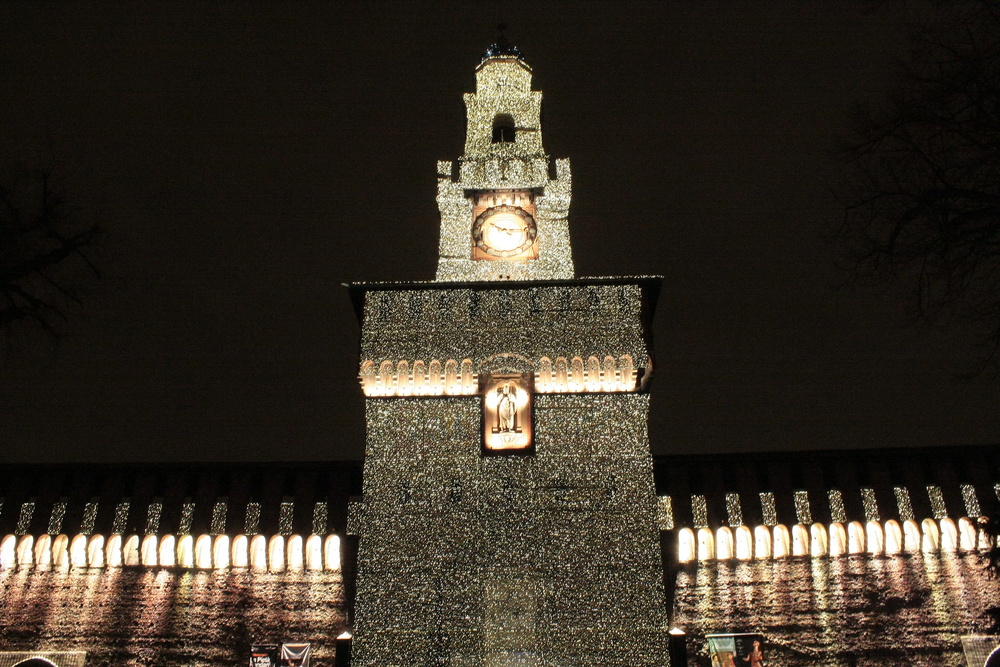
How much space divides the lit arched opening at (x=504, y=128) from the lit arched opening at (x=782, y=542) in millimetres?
11010

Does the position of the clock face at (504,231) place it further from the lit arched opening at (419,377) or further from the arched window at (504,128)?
the lit arched opening at (419,377)

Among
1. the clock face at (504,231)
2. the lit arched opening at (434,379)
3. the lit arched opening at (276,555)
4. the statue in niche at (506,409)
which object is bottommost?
the lit arched opening at (276,555)

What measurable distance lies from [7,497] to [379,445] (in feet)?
26.3

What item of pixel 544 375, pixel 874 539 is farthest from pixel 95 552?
pixel 874 539

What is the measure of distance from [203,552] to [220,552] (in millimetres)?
347

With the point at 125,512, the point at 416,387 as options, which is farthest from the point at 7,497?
the point at 416,387

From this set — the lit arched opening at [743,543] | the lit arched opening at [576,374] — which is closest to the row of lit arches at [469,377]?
the lit arched opening at [576,374]

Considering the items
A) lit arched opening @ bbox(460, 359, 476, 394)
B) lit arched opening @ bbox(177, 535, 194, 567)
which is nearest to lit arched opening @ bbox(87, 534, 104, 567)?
lit arched opening @ bbox(177, 535, 194, 567)

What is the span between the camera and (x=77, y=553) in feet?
51.6

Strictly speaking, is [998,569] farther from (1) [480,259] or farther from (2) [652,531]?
(1) [480,259]

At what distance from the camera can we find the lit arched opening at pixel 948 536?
1542 centimetres

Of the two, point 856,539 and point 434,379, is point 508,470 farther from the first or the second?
point 856,539

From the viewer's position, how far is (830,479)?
1606cm

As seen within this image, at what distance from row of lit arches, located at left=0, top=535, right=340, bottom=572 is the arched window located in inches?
413
